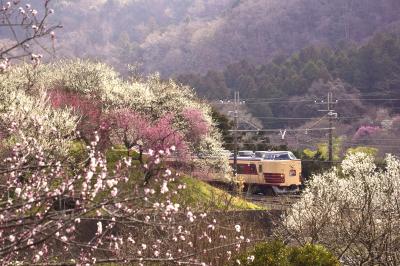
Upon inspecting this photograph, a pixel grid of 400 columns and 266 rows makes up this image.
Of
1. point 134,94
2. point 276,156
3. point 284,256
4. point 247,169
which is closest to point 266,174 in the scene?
point 276,156

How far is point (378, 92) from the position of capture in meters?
59.5

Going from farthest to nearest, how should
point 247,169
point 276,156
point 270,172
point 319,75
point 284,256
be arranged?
point 319,75 → point 247,169 → point 276,156 → point 270,172 → point 284,256

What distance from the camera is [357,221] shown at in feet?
45.4

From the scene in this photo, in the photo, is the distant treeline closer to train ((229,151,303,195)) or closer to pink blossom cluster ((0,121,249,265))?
train ((229,151,303,195))

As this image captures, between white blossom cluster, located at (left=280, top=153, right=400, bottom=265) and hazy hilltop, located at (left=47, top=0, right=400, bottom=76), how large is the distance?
62472 millimetres

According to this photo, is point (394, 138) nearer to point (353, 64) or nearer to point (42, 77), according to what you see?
point (353, 64)

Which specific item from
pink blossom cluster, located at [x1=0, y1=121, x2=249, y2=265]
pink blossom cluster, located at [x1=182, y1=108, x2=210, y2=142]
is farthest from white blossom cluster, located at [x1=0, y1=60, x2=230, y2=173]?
pink blossom cluster, located at [x1=0, y1=121, x2=249, y2=265]

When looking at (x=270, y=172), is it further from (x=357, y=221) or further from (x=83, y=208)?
(x=83, y=208)

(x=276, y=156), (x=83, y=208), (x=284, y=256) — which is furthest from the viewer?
(x=276, y=156)

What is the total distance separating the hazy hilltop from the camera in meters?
82.1

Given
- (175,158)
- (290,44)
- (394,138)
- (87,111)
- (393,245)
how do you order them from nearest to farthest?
(393,245) → (87,111) → (175,158) → (394,138) → (290,44)

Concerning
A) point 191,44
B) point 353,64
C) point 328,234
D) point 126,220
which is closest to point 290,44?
point 191,44

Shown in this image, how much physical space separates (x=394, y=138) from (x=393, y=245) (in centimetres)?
4407

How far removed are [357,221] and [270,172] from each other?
2176 centimetres
